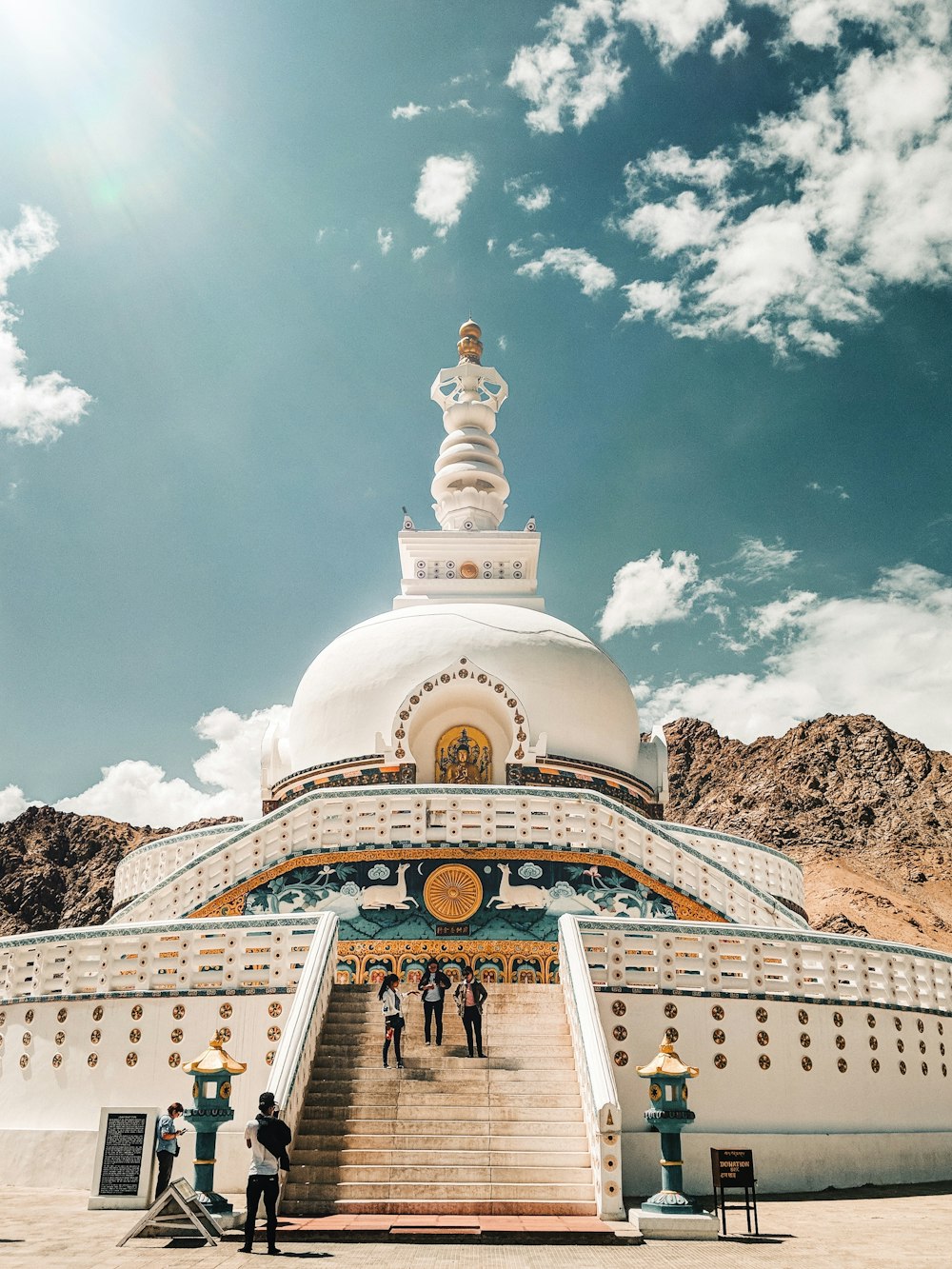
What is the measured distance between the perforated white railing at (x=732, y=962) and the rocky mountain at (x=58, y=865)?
5981 centimetres

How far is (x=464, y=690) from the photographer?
22.8m

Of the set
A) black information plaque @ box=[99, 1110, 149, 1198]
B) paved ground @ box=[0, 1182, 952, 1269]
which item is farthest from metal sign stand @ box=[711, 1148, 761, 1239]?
black information plaque @ box=[99, 1110, 149, 1198]

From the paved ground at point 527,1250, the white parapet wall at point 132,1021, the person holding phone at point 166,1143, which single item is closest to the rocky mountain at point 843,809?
the white parapet wall at point 132,1021

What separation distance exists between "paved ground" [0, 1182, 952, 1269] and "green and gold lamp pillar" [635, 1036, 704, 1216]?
0.55 metres

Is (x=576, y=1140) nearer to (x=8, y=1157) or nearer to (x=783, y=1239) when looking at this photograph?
(x=783, y=1239)

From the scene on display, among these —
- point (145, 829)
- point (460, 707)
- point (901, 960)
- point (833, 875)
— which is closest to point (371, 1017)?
point (901, 960)

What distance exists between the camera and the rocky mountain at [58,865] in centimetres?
7219

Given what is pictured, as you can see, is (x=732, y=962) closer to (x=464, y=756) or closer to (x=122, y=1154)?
(x=122, y=1154)

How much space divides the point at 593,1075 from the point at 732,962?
132 inches

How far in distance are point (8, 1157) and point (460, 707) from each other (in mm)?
11379

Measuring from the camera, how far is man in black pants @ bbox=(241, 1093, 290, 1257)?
31.9 feet

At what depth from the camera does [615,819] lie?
1867 cm

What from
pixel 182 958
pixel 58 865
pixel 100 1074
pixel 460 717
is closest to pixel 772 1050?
pixel 182 958

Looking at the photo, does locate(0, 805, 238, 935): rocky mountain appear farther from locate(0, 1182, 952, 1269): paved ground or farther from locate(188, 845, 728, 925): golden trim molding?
locate(0, 1182, 952, 1269): paved ground
